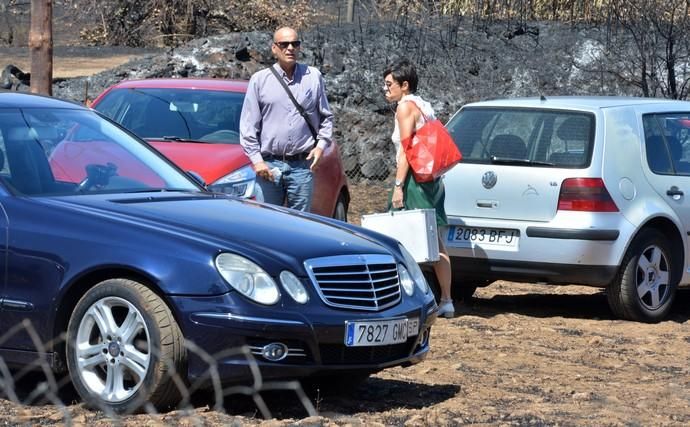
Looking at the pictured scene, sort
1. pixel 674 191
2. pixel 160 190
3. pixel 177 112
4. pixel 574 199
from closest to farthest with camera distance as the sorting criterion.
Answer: pixel 160 190 < pixel 574 199 < pixel 674 191 < pixel 177 112

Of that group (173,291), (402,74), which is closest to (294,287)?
(173,291)

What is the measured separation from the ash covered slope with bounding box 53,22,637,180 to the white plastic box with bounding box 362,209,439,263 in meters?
9.05

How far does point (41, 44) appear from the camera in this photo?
12.8m

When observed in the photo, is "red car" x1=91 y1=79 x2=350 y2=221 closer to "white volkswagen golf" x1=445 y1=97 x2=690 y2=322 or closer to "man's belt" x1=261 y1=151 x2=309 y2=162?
"man's belt" x1=261 y1=151 x2=309 y2=162

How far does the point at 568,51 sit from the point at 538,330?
455 inches

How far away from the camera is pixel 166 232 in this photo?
19.4ft

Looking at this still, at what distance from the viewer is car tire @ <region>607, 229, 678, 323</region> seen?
31.0 feet

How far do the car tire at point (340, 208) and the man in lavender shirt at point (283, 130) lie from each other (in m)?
2.33

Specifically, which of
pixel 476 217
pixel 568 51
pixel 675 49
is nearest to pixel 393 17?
pixel 568 51

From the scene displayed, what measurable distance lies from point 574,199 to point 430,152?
1.03 meters

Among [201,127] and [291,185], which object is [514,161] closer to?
[291,185]

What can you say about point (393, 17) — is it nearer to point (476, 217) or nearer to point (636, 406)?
point (476, 217)

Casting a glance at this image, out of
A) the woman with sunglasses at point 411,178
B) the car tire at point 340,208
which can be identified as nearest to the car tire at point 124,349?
the woman with sunglasses at point 411,178

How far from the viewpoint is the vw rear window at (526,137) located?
30.7 feet
